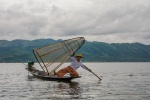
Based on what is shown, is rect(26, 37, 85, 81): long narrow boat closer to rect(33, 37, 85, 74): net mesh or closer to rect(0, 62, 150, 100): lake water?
rect(33, 37, 85, 74): net mesh

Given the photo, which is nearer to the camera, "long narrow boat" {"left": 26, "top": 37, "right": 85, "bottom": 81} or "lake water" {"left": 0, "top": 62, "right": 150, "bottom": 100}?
"lake water" {"left": 0, "top": 62, "right": 150, "bottom": 100}

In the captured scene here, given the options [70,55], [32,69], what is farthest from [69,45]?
[32,69]

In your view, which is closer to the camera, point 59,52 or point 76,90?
point 76,90

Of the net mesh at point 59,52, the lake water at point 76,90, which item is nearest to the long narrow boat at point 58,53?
the net mesh at point 59,52

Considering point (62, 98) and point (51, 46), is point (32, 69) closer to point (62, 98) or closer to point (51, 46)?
point (51, 46)

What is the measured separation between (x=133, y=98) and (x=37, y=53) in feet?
48.0

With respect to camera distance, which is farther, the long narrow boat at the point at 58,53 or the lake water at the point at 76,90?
the long narrow boat at the point at 58,53

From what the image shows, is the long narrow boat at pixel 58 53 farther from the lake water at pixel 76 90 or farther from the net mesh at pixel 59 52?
the lake water at pixel 76 90

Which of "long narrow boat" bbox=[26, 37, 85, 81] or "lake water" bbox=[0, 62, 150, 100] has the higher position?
"long narrow boat" bbox=[26, 37, 85, 81]

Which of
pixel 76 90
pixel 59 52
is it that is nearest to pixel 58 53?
pixel 59 52

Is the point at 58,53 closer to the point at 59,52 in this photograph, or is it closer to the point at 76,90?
the point at 59,52

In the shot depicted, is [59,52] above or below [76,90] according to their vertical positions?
above

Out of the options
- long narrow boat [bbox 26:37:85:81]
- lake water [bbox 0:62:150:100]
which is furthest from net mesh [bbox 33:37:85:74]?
lake water [bbox 0:62:150:100]

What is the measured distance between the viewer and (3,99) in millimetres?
18812
